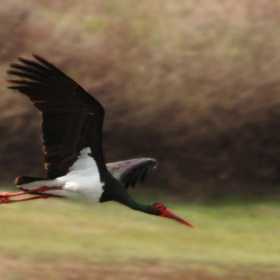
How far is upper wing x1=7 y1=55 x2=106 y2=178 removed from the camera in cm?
935

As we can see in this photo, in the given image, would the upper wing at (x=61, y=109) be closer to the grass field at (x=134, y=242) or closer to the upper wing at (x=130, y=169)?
the upper wing at (x=130, y=169)

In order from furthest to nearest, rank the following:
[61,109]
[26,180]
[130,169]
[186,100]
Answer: [186,100]
[130,169]
[26,180]
[61,109]

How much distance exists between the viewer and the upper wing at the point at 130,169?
1080 centimetres

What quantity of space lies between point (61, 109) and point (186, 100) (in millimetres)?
9497

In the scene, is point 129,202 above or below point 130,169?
below

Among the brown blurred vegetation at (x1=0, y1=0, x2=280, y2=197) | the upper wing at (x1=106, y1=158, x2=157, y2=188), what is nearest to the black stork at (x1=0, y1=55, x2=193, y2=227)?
the upper wing at (x1=106, y1=158, x2=157, y2=188)

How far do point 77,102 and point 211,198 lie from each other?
911 cm

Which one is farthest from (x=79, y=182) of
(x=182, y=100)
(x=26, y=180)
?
(x=182, y=100)

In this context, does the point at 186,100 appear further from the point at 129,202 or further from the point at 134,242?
the point at 129,202

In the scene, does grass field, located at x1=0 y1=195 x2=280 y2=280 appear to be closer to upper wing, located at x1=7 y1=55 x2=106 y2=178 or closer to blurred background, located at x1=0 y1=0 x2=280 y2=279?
blurred background, located at x1=0 y1=0 x2=280 y2=279

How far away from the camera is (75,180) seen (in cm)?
999

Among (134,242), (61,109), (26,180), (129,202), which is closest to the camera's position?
(61,109)

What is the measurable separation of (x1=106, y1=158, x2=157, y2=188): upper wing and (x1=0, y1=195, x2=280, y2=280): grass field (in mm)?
2386

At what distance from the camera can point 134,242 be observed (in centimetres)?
1511
